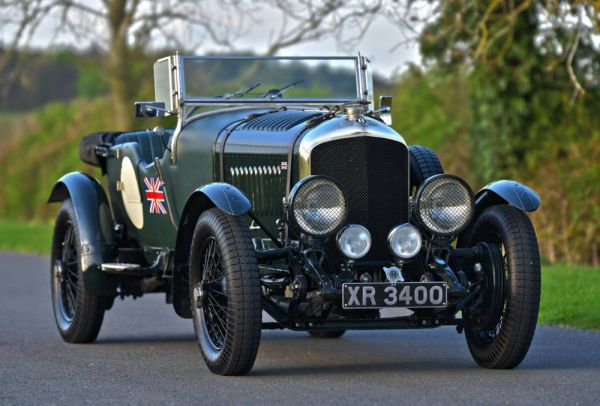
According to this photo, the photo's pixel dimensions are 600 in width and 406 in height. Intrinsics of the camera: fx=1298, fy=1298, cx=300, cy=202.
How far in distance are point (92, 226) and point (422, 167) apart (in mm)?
2642

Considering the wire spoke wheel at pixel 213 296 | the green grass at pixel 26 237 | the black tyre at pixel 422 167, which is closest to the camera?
the wire spoke wheel at pixel 213 296

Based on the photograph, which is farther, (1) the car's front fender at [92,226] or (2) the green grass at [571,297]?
(2) the green grass at [571,297]

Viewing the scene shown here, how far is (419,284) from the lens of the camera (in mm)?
7188

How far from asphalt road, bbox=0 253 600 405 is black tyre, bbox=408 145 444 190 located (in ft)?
3.76

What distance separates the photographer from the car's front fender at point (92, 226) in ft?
30.8

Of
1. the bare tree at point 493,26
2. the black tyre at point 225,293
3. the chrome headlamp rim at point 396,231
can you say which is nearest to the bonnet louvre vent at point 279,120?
the black tyre at point 225,293

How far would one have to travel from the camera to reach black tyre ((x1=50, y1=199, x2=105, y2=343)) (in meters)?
9.44

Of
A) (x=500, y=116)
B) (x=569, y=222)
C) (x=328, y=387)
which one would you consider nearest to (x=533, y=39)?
(x=500, y=116)

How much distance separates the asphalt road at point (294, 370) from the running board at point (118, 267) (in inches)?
21.7

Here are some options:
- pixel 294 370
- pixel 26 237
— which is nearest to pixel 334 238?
pixel 294 370

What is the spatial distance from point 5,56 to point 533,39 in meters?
11.2

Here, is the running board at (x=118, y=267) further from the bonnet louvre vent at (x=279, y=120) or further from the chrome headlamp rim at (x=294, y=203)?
the chrome headlamp rim at (x=294, y=203)

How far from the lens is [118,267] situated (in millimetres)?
9141

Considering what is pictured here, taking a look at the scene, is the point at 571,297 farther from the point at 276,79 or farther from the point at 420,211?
the point at 420,211
